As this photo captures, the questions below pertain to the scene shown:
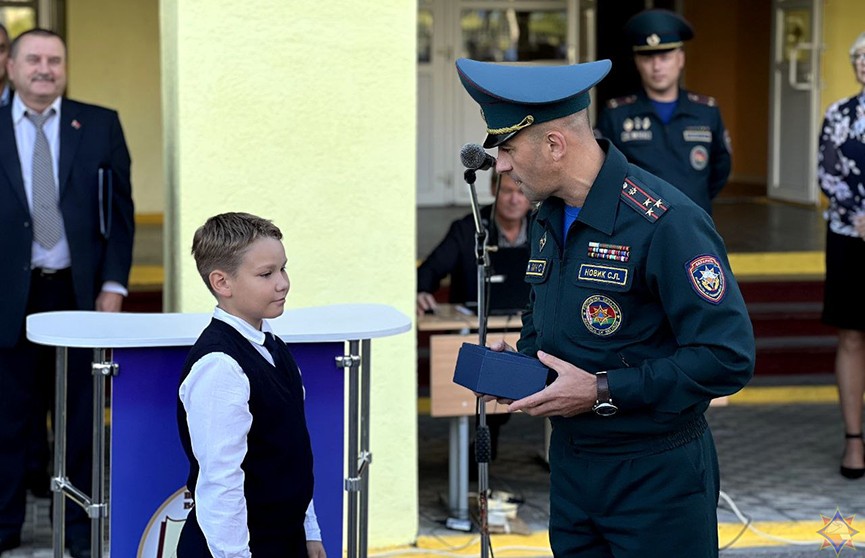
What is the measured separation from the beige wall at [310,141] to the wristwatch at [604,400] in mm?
2319

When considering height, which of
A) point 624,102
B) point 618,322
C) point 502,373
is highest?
point 624,102

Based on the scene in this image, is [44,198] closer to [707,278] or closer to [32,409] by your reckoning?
[32,409]

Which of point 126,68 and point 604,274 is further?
point 126,68

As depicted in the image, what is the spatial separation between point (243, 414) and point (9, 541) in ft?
8.21

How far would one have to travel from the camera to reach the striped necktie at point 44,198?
5301 mm

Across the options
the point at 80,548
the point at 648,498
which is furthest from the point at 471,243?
the point at 648,498

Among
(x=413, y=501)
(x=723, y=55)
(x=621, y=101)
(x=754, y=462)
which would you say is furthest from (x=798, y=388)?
(x=723, y=55)

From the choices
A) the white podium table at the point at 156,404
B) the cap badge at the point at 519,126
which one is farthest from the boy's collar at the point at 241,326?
the cap badge at the point at 519,126

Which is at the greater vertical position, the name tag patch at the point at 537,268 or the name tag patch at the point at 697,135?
the name tag patch at the point at 697,135

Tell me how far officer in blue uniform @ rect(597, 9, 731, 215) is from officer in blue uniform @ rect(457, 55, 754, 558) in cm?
316

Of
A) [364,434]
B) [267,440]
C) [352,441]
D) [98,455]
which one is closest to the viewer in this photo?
[267,440]

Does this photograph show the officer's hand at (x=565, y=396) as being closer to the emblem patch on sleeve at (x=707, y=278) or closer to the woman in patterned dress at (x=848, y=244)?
the emblem patch on sleeve at (x=707, y=278)

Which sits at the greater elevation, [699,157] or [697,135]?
[697,135]

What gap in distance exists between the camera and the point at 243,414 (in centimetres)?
329
